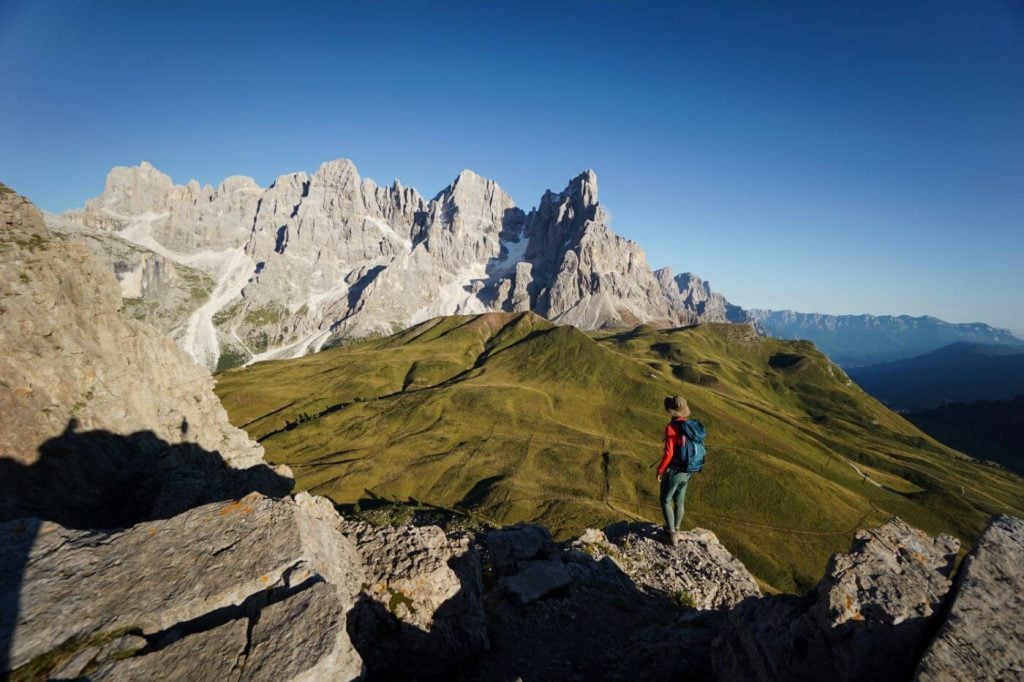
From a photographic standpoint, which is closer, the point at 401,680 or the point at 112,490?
the point at 401,680

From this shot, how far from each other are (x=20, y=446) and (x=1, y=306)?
1515cm

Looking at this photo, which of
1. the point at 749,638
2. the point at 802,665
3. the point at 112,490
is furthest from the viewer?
the point at 112,490

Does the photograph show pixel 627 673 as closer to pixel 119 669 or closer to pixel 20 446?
pixel 119 669

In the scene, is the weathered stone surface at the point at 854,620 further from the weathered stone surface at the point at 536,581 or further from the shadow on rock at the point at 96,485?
the shadow on rock at the point at 96,485

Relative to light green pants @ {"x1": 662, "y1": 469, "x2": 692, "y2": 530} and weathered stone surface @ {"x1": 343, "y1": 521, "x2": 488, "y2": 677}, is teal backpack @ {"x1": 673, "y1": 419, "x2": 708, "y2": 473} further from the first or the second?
weathered stone surface @ {"x1": 343, "y1": 521, "x2": 488, "y2": 677}

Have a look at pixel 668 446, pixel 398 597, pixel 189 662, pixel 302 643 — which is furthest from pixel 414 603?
pixel 668 446

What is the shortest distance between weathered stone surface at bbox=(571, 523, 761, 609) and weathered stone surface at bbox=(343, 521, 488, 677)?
13.7m

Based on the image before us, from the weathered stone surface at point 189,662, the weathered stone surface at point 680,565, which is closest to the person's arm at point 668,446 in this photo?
the weathered stone surface at point 680,565

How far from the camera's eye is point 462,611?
51.4 feet

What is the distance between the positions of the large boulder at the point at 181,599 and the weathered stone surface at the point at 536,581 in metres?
9.64

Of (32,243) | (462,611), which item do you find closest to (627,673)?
(462,611)

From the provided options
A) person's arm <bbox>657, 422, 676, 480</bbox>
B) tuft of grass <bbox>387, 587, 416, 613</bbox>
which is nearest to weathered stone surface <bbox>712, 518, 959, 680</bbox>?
person's arm <bbox>657, 422, 676, 480</bbox>

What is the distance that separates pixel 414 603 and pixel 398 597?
1.92 ft

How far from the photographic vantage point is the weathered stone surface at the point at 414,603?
43.8 feet
